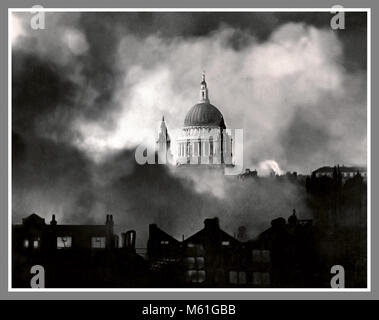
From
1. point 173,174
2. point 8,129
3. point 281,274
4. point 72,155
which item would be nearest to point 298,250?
point 281,274

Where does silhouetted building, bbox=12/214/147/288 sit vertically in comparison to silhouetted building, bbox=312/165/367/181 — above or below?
below

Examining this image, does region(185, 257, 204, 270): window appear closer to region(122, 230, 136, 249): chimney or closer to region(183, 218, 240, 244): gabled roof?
region(183, 218, 240, 244): gabled roof

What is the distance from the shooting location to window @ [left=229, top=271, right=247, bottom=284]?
50.0 feet

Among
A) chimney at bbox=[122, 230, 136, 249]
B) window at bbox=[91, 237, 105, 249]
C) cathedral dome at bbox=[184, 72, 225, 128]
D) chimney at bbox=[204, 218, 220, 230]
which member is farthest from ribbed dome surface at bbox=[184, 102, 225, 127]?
window at bbox=[91, 237, 105, 249]

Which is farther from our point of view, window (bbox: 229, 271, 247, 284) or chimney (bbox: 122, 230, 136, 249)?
chimney (bbox: 122, 230, 136, 249)

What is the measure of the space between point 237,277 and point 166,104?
4.15 meters

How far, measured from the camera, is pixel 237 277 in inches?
601

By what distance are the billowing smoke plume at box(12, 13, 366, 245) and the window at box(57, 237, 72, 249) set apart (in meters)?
0.43

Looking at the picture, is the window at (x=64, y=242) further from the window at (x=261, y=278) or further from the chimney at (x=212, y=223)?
the window at (x=261, y=278)

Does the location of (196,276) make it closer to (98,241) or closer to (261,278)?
(261,278)

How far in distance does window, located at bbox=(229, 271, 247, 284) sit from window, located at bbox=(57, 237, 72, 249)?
3642mm

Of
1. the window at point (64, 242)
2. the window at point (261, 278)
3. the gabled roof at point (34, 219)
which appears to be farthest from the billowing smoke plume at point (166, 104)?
the window at point (261, 278)

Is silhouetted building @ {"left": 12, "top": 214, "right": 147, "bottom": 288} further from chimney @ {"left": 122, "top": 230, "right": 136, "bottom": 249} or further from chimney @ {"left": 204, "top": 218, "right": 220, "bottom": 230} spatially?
chimney @ {"left": 204, "top": 218, "right": 220, "bottom": 230}

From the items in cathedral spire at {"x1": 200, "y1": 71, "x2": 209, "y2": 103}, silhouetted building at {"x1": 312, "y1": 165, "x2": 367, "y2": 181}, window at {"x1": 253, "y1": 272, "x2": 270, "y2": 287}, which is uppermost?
cathedral spire at {"x1": 200, "y1": 71, "x2": 209, "y2": 103}
